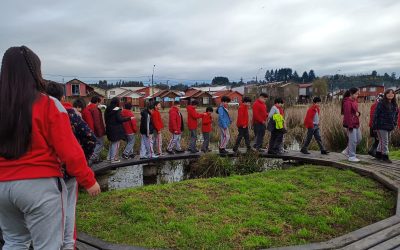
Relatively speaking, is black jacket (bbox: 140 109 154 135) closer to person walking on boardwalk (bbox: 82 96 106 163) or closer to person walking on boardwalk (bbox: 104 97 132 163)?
person walking on boardwalk (bbox: 104 97 132 163)

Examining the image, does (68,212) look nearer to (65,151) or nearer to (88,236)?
(88,236)

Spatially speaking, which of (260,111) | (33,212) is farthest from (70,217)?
(260,111)

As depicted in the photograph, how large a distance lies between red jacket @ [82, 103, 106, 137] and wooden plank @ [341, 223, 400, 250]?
248 inches

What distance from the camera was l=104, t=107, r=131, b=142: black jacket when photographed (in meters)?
8.48

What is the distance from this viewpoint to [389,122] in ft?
25.1

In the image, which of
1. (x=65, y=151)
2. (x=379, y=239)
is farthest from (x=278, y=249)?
(x=65, y=151)

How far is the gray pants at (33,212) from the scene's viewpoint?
7.09ft

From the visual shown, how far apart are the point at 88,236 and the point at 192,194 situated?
2076mm

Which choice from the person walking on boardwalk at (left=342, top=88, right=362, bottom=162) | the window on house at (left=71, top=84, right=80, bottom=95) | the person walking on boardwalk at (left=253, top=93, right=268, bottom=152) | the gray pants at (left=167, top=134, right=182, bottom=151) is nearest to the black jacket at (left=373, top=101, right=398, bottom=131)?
the person walking on boardwalk at (left=342, top=88, right=362, bottom=162)

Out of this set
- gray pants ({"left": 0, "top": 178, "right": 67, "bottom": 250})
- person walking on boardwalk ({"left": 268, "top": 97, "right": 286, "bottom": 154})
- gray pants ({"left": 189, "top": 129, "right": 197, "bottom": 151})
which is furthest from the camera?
gray pants ({"left": 189, "top": 129, "right": 197, "bottom": 151})

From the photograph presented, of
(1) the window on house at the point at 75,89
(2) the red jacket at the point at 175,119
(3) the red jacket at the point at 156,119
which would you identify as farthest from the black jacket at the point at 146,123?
(1) the window on house at the point at 75,89

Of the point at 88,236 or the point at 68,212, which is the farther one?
the point at 88,236

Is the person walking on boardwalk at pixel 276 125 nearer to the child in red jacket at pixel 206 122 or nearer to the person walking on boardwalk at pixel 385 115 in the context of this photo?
the child in red jacket at pixel 206 122

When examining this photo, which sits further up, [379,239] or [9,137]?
[9,137]
